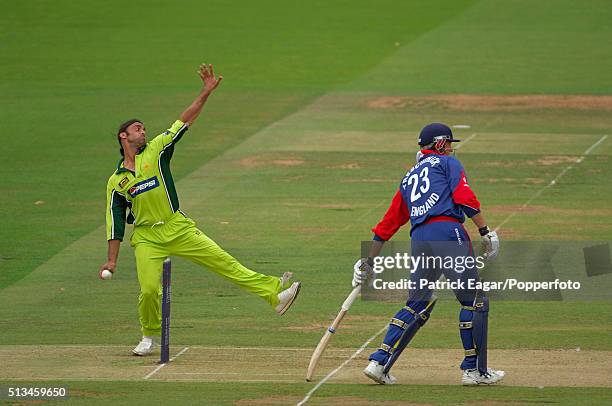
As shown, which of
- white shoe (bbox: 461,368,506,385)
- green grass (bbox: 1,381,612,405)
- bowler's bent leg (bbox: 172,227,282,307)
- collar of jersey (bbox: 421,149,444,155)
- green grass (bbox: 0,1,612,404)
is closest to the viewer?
green grass (bbox: 1,381,612,405)

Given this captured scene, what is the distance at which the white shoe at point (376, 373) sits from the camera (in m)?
11.5

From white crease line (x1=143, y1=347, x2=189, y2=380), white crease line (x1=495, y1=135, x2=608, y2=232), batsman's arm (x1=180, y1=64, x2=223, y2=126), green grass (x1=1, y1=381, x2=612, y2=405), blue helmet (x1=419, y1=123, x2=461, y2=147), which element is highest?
white crease line (x1=495, y1=135, x2=608, y2=232)

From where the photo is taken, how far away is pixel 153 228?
42.5 ft

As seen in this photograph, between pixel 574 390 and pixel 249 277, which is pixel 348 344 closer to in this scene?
pixel 249 277

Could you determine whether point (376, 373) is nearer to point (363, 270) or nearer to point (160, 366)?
point (363, 270)

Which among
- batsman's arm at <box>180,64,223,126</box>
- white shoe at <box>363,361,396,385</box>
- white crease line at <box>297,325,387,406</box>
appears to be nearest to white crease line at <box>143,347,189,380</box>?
white crease line at <box>297,325,387,406</box>

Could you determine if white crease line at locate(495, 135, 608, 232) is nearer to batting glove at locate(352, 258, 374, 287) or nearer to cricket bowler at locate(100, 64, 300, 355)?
cricket bowler at locate(100, 64, 300, 355)

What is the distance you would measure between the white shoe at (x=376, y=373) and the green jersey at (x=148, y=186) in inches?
106

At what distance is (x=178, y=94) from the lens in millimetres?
33125

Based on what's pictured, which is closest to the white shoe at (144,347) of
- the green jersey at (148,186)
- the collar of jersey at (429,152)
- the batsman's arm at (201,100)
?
the green jersey at (148,186)

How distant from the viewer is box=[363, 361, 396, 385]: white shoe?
11453 mm
